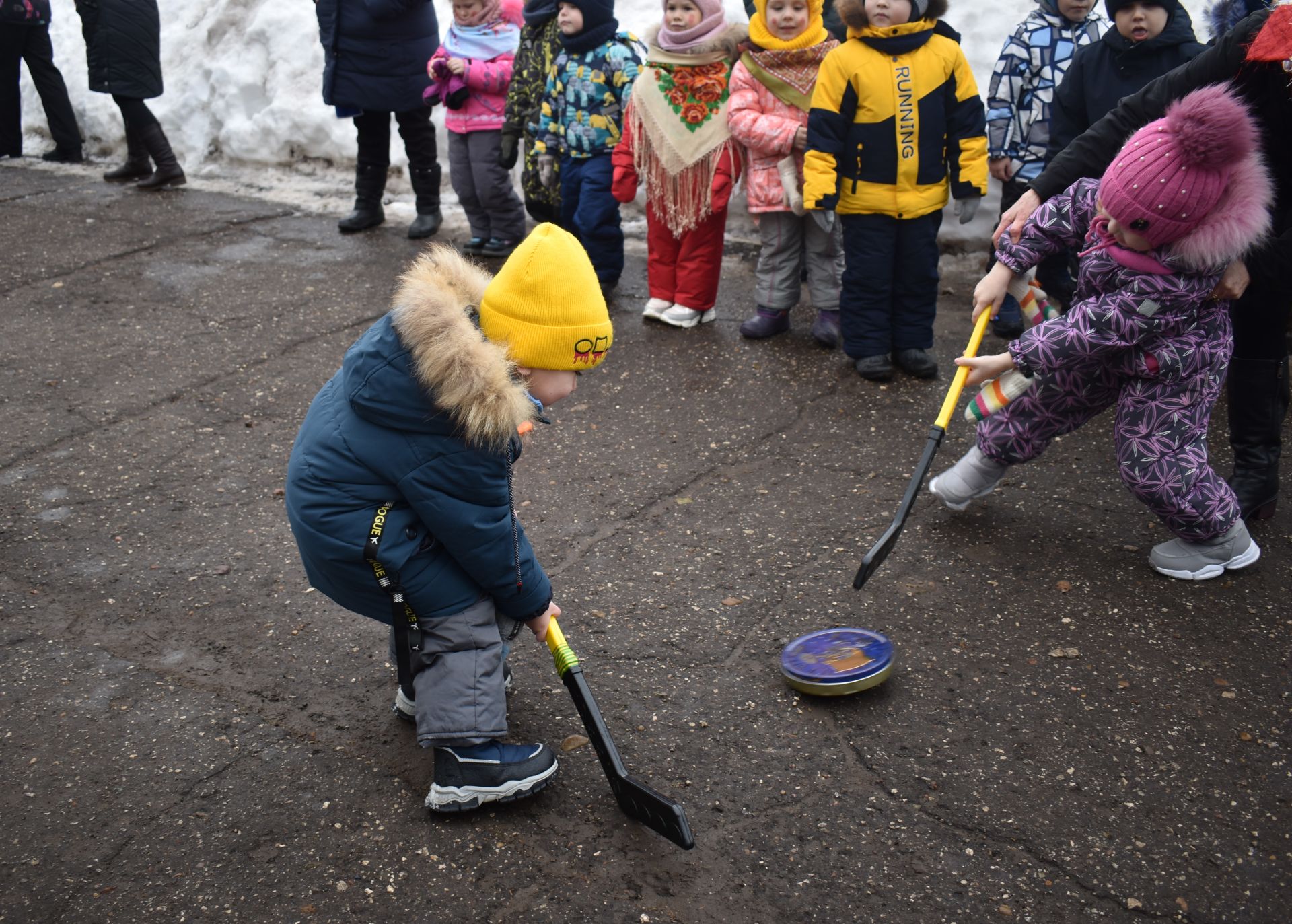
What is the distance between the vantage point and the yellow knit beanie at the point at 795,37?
4977mm

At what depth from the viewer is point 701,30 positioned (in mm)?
5227

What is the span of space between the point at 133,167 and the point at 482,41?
338 centimetres

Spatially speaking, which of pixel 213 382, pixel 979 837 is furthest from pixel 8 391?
pixel 979 837

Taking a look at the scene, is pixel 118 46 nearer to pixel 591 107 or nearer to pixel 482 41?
pixel 482 41

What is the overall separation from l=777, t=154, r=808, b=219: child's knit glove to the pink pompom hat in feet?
6.89

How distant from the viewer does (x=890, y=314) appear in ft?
16.4

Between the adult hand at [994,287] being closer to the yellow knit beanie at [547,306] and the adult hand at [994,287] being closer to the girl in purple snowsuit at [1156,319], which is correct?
the girl in purple snowsuit at [1156,319]

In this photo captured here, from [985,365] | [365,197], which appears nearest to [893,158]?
[985,365]

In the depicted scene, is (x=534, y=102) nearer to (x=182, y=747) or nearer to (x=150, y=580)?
(x=150, y=580)

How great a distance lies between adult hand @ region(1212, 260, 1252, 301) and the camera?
123 inches

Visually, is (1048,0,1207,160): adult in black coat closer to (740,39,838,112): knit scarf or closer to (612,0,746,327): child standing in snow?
(740,39,838,112): knit scarf

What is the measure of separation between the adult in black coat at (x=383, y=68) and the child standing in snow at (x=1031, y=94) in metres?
3.35

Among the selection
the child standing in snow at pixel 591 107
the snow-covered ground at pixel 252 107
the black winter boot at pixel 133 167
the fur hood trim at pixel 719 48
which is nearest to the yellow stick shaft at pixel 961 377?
the fur hood trim at pixel 719 48

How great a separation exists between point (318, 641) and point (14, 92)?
7.91m
